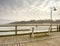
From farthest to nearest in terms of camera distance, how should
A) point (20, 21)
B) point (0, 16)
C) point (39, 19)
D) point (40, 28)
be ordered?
1. point (40, 28)
2. point (39, 19)
3. point (20, 21)
4. point (0, 16)

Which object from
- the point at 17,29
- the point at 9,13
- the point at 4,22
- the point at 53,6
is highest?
the point at 53,6

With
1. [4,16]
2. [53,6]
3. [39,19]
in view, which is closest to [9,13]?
[4,16]

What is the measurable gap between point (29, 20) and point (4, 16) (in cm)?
100

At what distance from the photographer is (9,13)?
426cm

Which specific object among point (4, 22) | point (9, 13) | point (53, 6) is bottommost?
point (4, 22)

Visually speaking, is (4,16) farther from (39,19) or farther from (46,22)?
(46,22)

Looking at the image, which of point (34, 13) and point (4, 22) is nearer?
point (4, 22)

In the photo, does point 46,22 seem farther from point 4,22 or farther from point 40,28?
point 4,22

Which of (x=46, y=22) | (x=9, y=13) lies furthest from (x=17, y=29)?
(x=46, y=22)

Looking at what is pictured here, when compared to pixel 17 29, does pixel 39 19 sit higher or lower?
higher

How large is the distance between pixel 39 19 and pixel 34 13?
1.09ft

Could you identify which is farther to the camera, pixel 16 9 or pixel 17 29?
pixel 17 29

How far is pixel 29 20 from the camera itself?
4586 mm

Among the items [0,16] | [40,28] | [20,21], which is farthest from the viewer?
[40,28]
